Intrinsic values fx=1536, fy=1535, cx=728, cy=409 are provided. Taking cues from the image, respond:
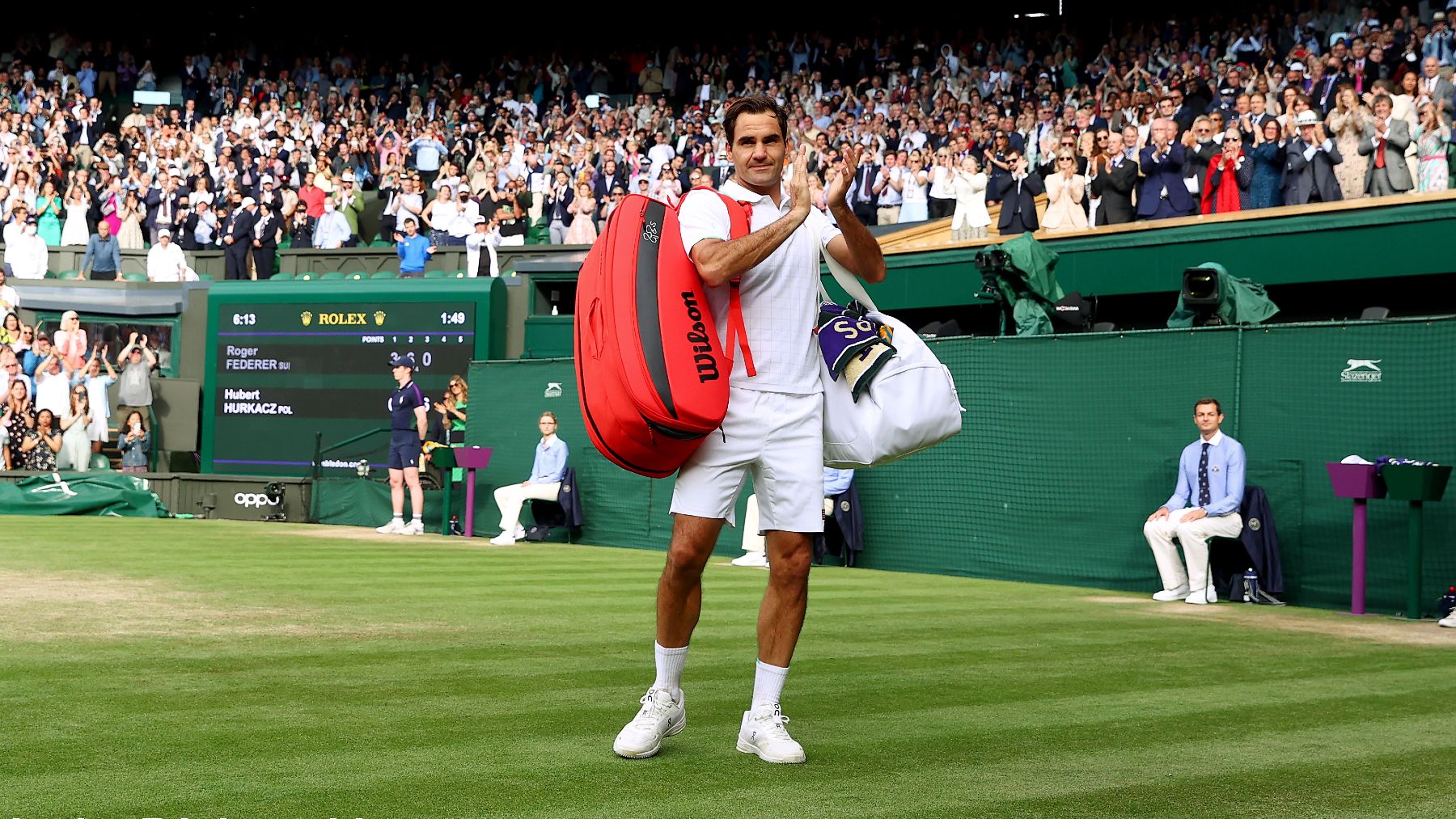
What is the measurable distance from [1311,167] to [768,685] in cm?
1331

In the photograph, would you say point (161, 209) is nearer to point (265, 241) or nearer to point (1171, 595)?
point (265, 241)

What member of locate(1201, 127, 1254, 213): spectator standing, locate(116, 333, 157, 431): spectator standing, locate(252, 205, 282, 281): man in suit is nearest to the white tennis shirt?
locate(1201, 127, 1254, 213): spectator standing

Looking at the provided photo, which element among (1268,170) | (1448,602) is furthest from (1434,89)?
(1448,602)

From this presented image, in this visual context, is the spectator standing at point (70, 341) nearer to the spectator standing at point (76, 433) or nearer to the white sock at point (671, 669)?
the spectator standing at point (76, 433)

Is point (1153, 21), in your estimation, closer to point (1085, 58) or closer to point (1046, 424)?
point (1085, 58)

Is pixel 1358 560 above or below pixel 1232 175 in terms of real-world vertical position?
below

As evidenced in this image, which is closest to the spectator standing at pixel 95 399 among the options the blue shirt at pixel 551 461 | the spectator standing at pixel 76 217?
the spectator standing at pixel 76 217

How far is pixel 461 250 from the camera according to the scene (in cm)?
2398

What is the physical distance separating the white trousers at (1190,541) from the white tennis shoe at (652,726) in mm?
7762

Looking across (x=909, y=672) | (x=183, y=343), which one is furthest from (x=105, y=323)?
(x=909, y=672)

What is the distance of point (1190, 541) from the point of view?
39.1 ft

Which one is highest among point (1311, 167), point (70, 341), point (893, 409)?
point (1311, 167)

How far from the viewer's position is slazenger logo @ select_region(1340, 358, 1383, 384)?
11.7 metres

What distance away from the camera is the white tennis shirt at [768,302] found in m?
4.96
